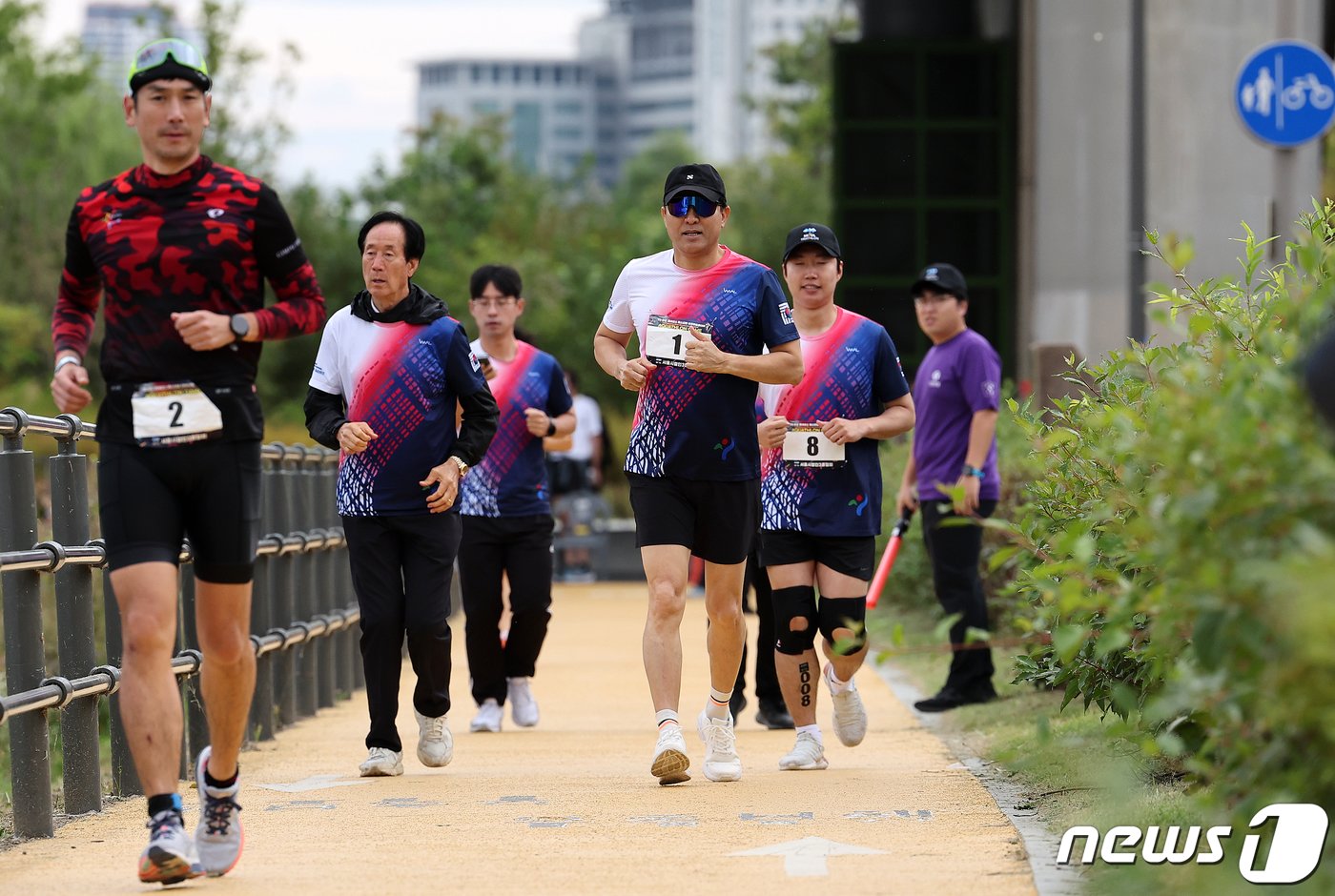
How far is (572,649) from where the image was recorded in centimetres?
1519

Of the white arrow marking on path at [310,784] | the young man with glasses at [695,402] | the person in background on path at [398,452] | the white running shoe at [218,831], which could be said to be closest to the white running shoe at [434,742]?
the person in background on path at [398,452]

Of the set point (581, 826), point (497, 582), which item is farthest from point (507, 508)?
point (581, 826)

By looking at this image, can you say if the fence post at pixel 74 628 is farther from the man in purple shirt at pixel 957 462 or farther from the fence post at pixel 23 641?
the man in purple shirt at pixel 957 462

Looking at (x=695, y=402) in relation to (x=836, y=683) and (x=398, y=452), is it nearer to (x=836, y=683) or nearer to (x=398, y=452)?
(x=398, y=452)

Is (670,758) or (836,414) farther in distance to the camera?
(836,414)

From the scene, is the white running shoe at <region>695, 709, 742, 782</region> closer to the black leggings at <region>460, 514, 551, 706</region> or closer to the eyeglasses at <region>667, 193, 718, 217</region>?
the eyeglasses at <region>667, 193, 718, 217</region>

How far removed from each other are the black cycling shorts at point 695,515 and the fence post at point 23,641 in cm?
207

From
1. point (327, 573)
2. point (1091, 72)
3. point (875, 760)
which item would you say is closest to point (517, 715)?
point (327, 573)

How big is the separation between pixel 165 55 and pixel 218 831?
2036 millimetres

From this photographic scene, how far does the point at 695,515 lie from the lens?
7961mm

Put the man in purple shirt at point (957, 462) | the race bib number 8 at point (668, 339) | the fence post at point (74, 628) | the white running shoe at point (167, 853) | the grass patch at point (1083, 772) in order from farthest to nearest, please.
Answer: the man in purple shirt at point (957, 462) → the race bib number 8 at point (668, 339) → the fence post at point (74, 628) → the white running shoe at point (167, 853) → the grass patch at point (1083, 772)

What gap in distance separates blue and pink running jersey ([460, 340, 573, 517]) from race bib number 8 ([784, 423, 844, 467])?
7.18 ft

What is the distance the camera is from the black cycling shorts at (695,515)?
7.84 m

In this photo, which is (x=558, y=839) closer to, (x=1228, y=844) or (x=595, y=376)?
(x=1228, y=844)
